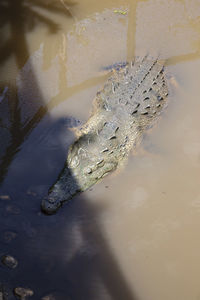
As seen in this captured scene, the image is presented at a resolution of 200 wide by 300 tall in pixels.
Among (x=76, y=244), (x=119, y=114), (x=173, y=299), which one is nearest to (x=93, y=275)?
(x=76, y=244)

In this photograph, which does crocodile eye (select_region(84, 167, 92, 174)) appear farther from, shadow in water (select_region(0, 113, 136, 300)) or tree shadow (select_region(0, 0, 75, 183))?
tree shadow (select_region(0, 0, 75, 183))

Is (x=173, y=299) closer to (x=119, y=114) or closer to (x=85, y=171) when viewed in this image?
(x=85, y=171)

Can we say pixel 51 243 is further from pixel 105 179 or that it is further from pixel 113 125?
pixel 113 125

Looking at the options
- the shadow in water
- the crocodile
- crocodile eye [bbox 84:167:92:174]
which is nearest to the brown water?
the shadow in water

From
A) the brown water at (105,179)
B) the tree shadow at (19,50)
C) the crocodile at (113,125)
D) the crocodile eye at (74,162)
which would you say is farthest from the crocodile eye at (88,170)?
the tree shadow at (19,50)

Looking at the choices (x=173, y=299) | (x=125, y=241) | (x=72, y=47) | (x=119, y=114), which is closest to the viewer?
(x=173, y=299)

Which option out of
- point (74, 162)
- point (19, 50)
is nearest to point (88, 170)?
point (74, 162)
